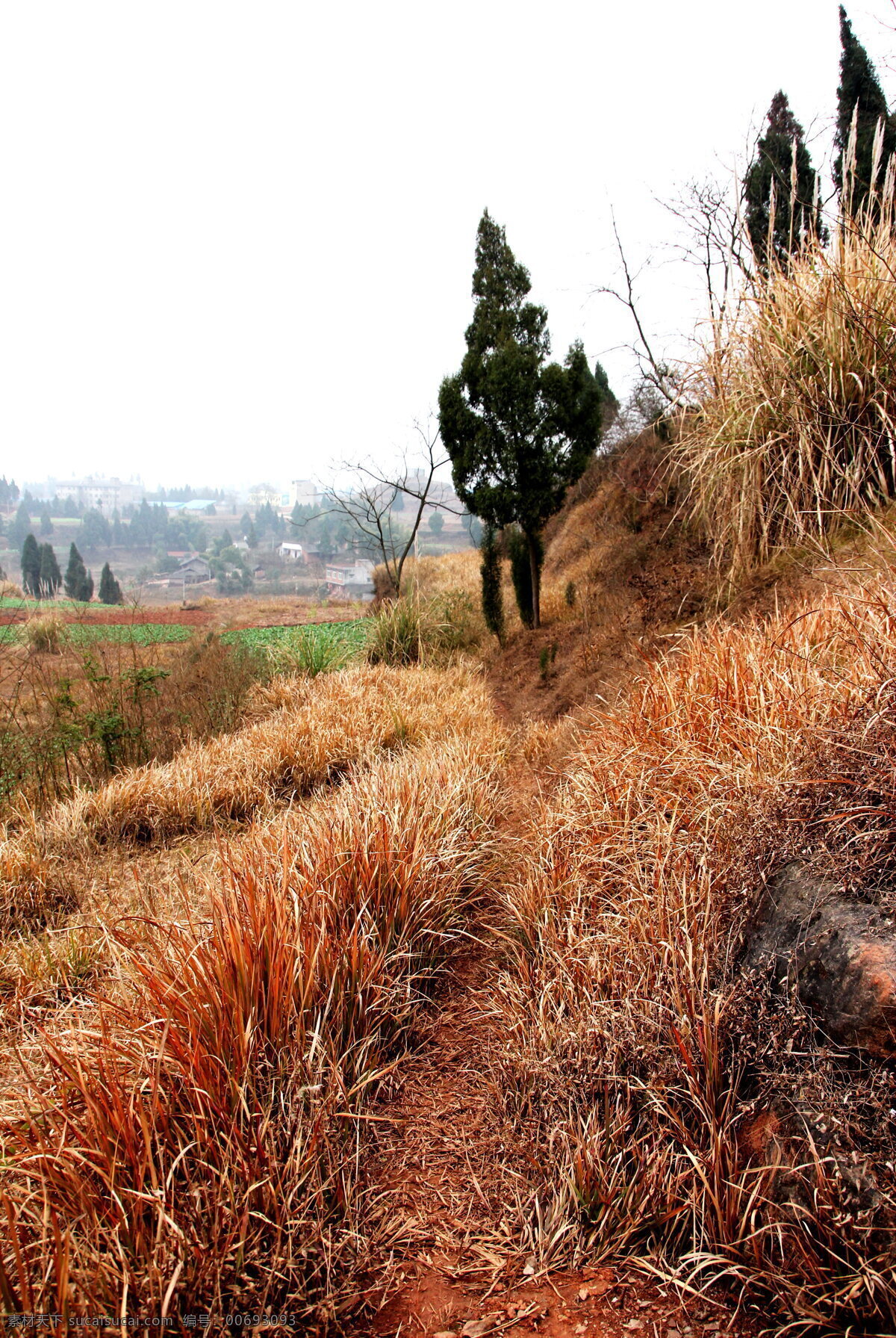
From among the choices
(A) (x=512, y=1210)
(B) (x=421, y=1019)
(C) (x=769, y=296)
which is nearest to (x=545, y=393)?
(C) (x=769, y=296)

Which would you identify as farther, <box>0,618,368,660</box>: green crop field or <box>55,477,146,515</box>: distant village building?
<box>55,477,146,515</box>: distant village building

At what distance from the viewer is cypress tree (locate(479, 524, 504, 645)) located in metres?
10.6

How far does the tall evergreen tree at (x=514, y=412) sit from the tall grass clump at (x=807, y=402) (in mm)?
4934

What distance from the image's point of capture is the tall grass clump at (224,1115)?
1365mm

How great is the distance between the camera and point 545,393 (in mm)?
9719

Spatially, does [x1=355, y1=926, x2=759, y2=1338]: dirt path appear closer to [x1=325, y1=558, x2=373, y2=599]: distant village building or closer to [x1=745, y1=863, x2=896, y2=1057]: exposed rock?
[x1=745, y1=863, x2=896, y2=1057]: exposed rock

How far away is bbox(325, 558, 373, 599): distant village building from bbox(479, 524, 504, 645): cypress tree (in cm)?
878

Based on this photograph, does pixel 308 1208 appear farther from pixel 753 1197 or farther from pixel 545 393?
pixel 545 393

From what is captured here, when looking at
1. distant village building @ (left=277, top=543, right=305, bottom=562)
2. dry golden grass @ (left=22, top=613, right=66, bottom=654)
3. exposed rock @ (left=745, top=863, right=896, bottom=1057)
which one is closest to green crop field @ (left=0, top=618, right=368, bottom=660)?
dry golden grass @ (left=22, top=613, right=66, bottom=654)

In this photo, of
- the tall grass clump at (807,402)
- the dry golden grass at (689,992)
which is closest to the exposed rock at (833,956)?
the dry golden grass at (689,992)

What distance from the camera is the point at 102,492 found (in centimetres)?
13162

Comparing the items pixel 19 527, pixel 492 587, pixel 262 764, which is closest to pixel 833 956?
pixel 262 764

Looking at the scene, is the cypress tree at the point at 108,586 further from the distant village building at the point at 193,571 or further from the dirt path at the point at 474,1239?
the dirt path at the point at 474,1239

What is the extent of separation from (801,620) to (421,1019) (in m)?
2.44
